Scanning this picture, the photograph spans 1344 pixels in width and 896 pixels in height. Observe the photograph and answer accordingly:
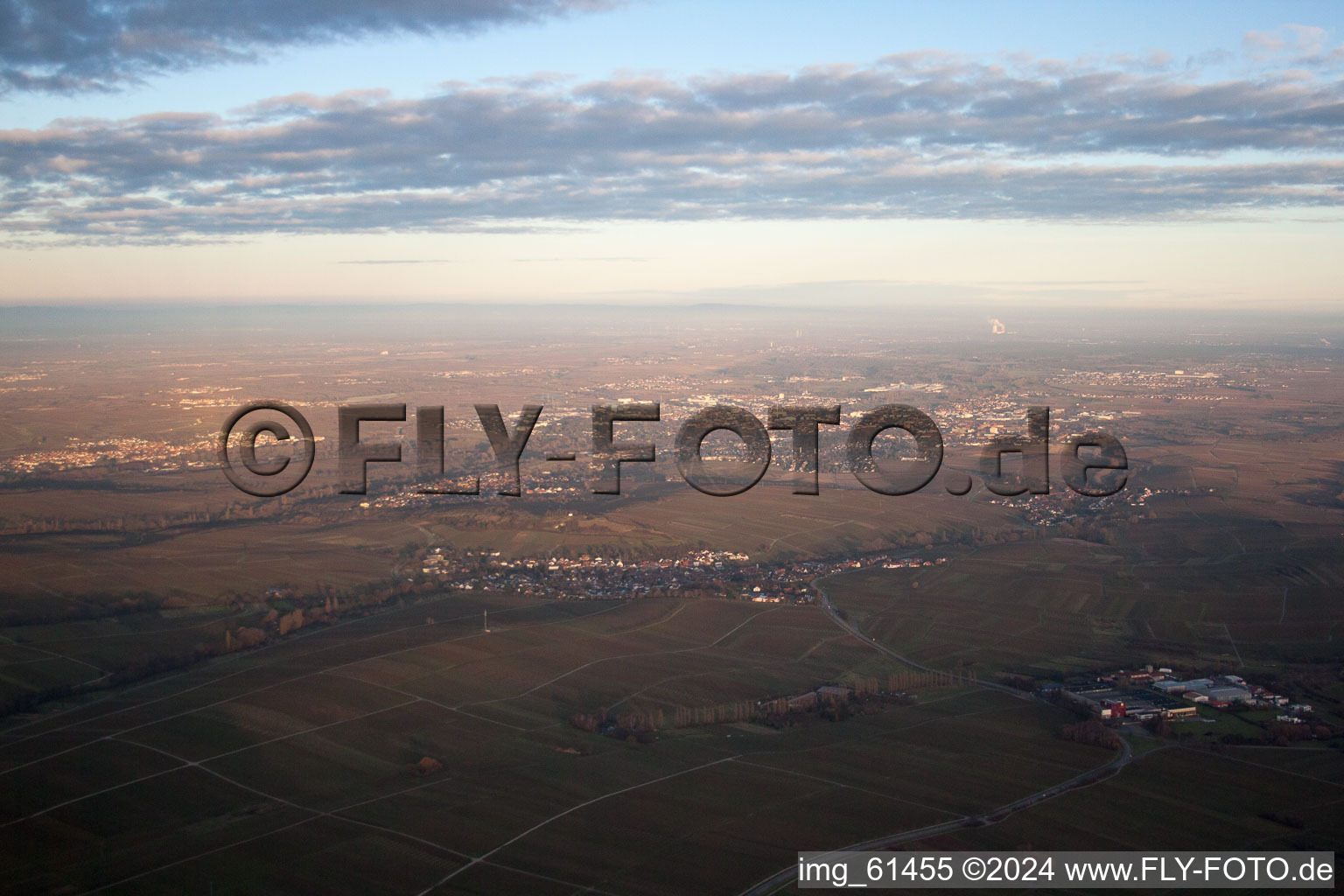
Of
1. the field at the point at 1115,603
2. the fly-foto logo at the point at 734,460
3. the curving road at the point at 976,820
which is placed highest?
the fly-foto logo at the point at 734,460

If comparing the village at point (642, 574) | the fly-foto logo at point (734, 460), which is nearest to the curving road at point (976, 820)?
the village at point (642, 574)

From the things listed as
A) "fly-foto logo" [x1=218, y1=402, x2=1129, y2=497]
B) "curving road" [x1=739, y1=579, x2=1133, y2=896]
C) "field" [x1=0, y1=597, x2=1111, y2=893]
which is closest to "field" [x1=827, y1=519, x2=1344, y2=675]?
"field" [x1=0, y1=597, x2=1111, y2=893]

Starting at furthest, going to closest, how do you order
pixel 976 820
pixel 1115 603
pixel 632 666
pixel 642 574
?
pixel 642 574 < pixel 1115 603 < pixel 632 666 < pixel 976 820

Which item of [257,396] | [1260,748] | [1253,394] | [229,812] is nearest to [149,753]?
[229,812]

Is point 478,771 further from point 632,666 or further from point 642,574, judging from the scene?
point 642,574

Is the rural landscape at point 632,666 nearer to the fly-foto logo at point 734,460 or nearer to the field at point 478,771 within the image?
the field at point 478,771

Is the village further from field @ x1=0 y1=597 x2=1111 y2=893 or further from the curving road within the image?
the curving road

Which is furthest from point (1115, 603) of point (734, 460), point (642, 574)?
point (734, 460)

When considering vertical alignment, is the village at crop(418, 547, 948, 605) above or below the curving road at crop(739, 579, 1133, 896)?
above

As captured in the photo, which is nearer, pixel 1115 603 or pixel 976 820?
pixel 976 820

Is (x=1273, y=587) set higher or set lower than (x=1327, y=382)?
lower

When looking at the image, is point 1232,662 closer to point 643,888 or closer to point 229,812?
point 643,888
